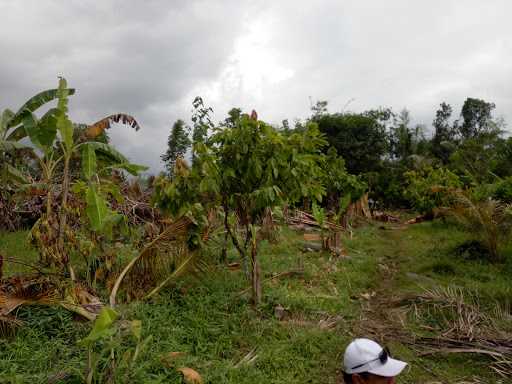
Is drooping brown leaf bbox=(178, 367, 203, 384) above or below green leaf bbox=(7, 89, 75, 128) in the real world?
below

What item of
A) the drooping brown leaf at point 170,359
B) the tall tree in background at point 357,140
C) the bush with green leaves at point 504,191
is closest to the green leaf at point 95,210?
the drooping brown leaf at point 170,359

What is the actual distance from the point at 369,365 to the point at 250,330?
2850 mm

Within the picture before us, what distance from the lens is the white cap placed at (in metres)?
2.32

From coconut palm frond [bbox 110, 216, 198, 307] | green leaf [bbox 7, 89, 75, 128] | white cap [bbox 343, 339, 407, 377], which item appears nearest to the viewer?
white cap [bbox 343, 339, 407, 377]

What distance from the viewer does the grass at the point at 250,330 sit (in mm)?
3857

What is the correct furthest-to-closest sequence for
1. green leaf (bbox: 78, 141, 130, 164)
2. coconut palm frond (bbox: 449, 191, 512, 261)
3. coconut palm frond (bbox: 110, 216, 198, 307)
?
coconut palm frond (bbox: 449, 191, 512, 261) < green leaf (bbox: 78, 141, 130, 164) < coconut palm frond (bbox: 110, 216, 198, 307)

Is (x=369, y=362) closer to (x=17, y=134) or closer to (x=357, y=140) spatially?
(x=17, y=134)

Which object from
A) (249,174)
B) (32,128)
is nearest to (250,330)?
(249,174)

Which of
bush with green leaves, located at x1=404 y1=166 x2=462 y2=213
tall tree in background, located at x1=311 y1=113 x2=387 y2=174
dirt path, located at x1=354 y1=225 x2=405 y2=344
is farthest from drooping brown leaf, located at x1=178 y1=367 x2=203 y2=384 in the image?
tall tree in background, located at x1=311 y1=113 x2=387 y2=174

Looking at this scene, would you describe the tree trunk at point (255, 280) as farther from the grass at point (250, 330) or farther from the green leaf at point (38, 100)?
the green leaf at point (38, 100)

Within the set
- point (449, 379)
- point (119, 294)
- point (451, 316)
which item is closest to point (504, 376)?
point (449, 379)

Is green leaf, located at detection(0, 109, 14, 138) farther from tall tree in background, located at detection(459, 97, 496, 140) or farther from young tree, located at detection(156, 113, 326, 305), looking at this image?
tall tree in background, located at detection(459, 97, 496, 140)

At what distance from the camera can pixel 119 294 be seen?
5254mm

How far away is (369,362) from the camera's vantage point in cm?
232
